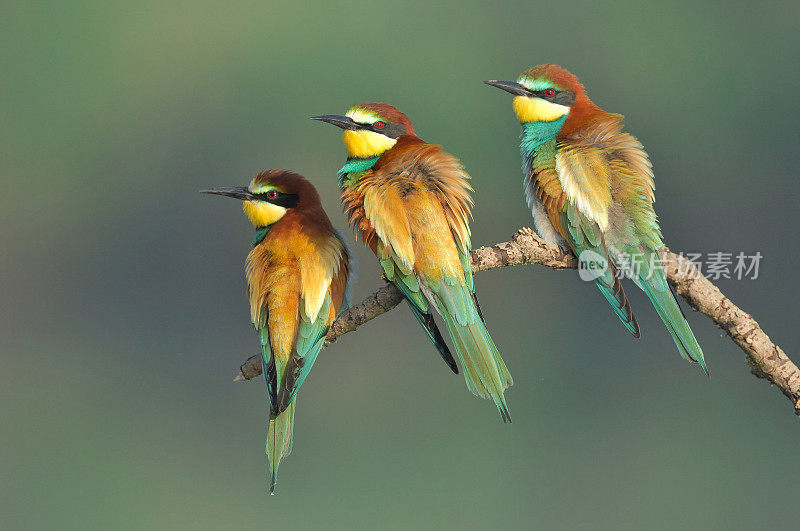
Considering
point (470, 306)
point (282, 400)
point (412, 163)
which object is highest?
point (412, 163)

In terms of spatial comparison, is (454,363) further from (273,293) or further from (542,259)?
(273,293)

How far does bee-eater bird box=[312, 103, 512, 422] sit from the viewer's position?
155 centimetres

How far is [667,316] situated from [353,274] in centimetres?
65

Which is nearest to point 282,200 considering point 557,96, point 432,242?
point 432,242

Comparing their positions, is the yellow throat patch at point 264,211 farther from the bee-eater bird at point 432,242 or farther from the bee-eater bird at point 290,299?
the bee-eater bird at point 432,242

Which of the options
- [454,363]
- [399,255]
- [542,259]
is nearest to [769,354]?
[542,259]

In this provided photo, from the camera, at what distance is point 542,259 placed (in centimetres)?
163

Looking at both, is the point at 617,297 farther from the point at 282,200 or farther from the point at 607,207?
the point at 282,200

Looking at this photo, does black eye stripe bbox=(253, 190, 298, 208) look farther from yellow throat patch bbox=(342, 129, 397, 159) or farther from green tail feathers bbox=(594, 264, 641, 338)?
green tail feathers bbox=(594, 264, 641, 338)

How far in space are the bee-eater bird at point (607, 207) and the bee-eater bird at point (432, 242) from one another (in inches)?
11.2

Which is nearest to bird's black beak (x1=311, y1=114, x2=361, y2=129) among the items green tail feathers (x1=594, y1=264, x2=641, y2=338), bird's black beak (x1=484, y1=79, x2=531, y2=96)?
bird's black beak (x1=484, y1=79, x2=531, y2=96)

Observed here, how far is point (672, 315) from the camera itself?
1.70m

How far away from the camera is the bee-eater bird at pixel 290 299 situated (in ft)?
5.55

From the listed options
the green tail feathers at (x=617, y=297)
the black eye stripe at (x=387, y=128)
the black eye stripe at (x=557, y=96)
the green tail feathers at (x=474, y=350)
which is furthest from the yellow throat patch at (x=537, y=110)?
the green tail feathers at (x=474, y=350)
